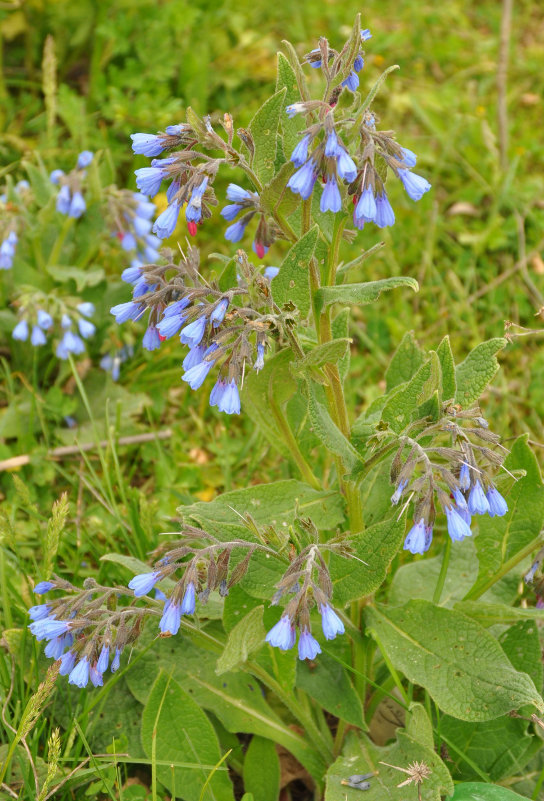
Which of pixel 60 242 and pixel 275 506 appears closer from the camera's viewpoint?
pixel 275 506

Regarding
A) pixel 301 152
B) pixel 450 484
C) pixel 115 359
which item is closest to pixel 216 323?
pixel 301 152

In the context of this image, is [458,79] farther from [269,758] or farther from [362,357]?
[269,758]

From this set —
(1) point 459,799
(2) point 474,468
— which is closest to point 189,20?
(2) point 474,468

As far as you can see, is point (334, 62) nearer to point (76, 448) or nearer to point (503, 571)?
point (503, 571)

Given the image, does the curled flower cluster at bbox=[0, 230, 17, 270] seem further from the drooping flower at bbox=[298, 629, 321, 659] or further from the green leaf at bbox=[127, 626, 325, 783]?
the drooping flower at bbox=[298, 629, 321, 659]

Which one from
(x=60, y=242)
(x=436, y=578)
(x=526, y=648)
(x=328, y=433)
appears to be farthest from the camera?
(x=60, y=242)

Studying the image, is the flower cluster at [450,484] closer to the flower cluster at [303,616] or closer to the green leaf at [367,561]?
the green leaf at [367,561]
